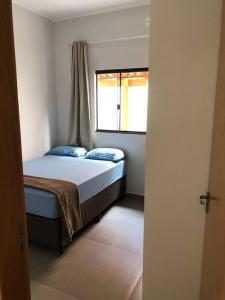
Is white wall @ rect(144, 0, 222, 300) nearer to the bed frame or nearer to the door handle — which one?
the door handle

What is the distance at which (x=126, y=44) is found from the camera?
12.2 ft

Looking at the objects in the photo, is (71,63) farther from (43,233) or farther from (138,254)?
(138,254)

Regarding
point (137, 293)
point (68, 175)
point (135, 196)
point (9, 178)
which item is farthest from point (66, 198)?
point (135, 196)

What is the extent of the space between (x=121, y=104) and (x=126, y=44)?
0.94 m

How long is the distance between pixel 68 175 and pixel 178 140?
1837 millimetres

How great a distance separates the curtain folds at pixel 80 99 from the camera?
3975mm

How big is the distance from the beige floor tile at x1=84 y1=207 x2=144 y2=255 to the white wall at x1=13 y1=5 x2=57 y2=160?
1697 millimetres

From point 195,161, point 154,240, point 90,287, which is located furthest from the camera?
point 90,287

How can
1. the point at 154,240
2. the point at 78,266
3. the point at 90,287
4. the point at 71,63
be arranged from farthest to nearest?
1. the point at 71,63
2. the point at 78,266
3. the point at 90,287
4. the point at 154,240

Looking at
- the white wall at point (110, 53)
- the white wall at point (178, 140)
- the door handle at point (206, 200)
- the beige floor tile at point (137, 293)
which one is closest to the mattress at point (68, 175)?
the white wall at point (110, 53)

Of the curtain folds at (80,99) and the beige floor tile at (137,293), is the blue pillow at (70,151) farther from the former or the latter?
the beige floor tile at (137,293)

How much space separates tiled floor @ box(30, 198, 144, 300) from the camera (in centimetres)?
197

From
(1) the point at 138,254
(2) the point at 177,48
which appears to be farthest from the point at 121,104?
(2) the point at 177,48

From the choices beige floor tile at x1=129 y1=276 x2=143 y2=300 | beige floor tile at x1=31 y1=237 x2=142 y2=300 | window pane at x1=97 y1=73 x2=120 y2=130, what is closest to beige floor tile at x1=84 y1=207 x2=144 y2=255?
beige floor tile at x1=31 y1=237 x2=142 y2=300
